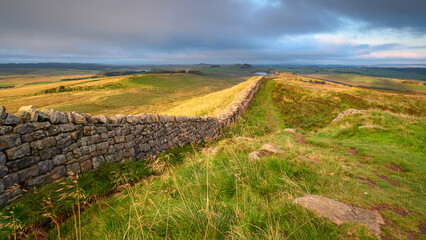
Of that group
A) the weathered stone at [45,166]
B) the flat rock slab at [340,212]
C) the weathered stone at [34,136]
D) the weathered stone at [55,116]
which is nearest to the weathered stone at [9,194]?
the weathered stone at [45,166]

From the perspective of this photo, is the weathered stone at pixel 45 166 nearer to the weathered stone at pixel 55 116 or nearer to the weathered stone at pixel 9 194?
the weathered stone at pixel 9 194

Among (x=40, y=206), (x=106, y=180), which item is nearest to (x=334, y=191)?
(x=106, y=180)

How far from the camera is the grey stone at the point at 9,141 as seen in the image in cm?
327

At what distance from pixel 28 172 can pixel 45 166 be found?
279 mm

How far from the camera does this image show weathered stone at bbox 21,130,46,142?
3561 millimetres

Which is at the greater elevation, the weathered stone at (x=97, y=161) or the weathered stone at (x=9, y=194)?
the weathered stone at (x=9, y=194)

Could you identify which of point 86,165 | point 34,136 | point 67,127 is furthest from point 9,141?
point 86,165

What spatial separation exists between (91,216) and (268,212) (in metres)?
3.17

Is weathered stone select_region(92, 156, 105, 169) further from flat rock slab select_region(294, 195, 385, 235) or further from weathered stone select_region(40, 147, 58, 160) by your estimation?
flat rock slab select_region(294, 195, 385, 235)

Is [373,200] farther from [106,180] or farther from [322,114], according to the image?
[322,114]

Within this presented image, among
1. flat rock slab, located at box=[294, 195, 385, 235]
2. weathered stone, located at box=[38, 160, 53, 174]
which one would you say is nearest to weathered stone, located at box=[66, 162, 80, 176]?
weathered stone, located at box=[38, 160, 53, 174]

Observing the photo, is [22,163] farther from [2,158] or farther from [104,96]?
[104,96]

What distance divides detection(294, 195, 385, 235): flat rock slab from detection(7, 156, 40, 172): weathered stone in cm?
486

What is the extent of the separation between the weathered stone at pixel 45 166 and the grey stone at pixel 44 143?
306 millimetres
